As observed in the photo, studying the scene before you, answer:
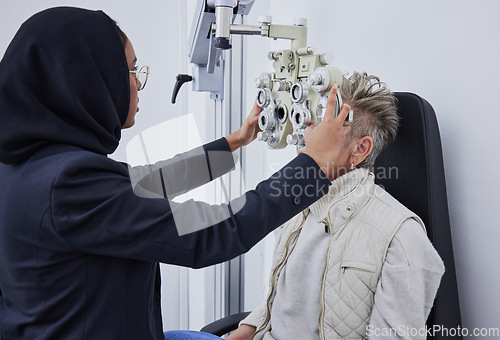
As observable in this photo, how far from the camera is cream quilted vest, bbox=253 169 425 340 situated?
874mm

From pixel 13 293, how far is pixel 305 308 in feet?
1.93

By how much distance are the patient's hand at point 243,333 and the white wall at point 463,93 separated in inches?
20.4

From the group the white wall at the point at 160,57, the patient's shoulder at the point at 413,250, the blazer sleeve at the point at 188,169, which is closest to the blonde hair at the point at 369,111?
the patient's shoulder at the point at 413,250

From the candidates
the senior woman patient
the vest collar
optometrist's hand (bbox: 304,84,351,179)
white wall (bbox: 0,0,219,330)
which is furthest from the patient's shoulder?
white wall (bbox: 0,0,219,330)

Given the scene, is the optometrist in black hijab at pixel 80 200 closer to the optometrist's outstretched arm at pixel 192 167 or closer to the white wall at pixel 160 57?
the optometrist's outstretched arm at pixel 192 167

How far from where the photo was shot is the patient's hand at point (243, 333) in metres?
1.14

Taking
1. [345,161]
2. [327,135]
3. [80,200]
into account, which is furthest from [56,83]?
[345,161]

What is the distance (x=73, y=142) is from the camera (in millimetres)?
734

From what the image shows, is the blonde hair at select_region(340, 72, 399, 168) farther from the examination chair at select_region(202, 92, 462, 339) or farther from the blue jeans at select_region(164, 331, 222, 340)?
the blue jeans at select_region(164, 331, 222, 340)

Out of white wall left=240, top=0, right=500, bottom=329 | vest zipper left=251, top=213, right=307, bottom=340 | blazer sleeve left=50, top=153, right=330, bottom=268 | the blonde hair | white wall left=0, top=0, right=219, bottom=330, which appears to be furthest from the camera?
white wall left=0, top=0, right=219, bottom=330

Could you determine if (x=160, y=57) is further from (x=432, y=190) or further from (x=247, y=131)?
(x=432, y=190)

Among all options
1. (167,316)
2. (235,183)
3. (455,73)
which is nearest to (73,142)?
(455,73)

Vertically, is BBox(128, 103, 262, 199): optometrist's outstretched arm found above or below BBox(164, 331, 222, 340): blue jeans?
above

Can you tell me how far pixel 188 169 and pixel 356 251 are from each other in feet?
1.65
